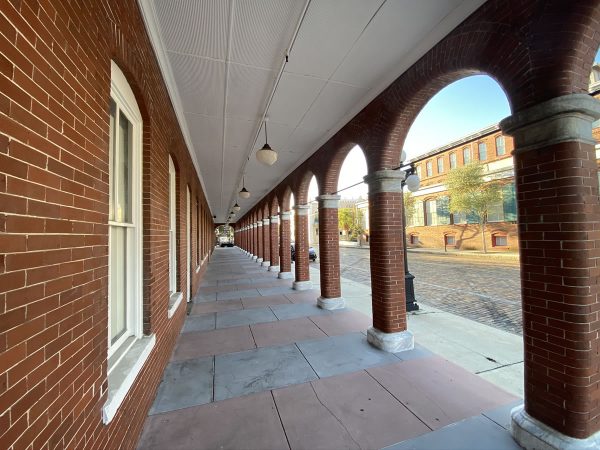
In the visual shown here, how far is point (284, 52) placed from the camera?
137 inches

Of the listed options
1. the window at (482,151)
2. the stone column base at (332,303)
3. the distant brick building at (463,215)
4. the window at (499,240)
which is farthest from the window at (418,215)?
the stone column base at (332,303)

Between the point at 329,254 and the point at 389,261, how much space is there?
7.93 ft

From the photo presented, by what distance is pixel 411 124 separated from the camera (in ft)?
14.0

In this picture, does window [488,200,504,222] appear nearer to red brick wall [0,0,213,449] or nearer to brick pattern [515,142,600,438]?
brick pattern [515,142,600,438]

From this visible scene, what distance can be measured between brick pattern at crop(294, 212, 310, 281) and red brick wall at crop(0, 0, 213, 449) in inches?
266

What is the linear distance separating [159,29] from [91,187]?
92.2 inches

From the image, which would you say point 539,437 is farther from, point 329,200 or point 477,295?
point 477,295

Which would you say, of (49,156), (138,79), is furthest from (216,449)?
(138,79)

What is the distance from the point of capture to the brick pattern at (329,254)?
6660mm

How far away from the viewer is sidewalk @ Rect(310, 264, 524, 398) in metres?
3.54

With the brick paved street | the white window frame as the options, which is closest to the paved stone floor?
the white window frame

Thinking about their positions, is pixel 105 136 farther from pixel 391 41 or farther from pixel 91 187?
pixel 391 41

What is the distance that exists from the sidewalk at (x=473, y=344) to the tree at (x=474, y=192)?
18.8 m

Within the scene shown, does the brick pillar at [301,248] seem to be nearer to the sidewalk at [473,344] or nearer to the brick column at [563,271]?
the sidewalk at [473,344]
